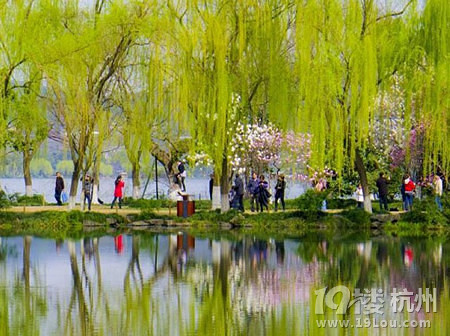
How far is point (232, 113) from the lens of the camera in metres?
41.4

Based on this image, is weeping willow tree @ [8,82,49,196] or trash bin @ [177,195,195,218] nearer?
weeping willow tree @ [8,82,49,196]

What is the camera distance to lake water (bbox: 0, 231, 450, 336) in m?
16.2

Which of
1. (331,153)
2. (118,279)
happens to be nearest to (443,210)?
(331,153)

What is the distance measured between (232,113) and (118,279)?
65.0 ft

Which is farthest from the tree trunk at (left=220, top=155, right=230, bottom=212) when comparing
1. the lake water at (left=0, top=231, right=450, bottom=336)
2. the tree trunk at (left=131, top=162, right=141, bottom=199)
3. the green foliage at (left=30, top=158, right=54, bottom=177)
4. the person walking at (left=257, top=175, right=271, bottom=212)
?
the green foliage at (left=30, top=158, right=54, bottom=177)

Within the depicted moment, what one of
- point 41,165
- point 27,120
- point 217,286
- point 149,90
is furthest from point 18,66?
point 41,165

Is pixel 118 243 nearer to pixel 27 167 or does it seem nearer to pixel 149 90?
pixel 149 90

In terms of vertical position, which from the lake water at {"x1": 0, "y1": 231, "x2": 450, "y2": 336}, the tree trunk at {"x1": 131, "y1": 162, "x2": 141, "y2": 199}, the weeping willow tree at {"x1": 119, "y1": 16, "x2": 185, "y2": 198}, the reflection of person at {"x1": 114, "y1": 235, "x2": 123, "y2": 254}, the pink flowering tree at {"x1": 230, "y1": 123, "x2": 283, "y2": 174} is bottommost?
the lake water at {"x1": 0, "y1": 231, "x2": 450, "y2": 336}

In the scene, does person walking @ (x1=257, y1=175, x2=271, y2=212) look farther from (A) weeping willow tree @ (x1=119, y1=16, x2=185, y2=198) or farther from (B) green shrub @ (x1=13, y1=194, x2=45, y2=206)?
(B) green shrub @ (x1=13, y1=194, x2=45, y2=206)

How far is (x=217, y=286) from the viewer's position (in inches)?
831

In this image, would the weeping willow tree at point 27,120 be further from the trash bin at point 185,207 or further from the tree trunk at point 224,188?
the tree trunk at point 224,188

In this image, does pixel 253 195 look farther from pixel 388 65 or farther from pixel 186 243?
pixel 186 243

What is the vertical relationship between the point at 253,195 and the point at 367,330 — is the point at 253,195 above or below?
above

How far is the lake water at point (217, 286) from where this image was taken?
16250 millimetres
